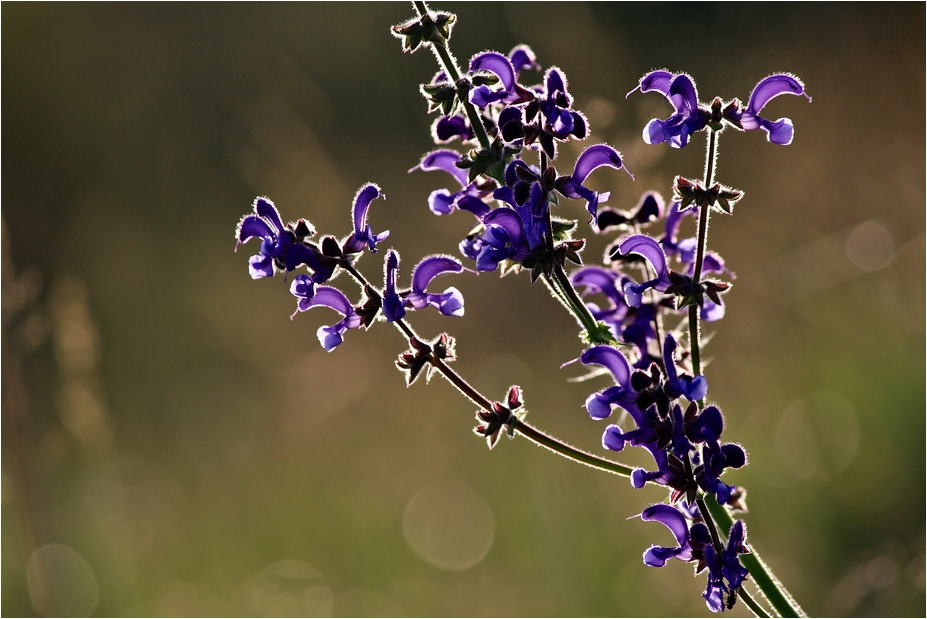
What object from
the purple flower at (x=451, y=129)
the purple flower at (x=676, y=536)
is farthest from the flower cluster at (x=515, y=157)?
the purple flower at (x=676, y=536)

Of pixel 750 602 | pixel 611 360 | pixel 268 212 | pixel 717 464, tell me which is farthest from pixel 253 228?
pixel 750 602

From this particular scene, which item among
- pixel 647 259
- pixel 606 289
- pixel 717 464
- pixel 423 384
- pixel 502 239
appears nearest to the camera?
pixel 717 464

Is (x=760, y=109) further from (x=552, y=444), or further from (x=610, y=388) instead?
(x=552, y=444)

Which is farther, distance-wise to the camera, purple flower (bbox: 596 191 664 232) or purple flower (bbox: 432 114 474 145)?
purple flower (bbox: 596 191 664 232)

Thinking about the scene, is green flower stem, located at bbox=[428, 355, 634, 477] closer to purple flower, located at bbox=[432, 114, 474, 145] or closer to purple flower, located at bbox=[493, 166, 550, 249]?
purple flower, located at bbox=[493, 166, 550, 249]

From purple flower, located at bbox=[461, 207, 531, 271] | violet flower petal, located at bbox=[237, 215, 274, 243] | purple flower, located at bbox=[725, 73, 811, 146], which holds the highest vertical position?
purple flower, located at bbox=[725, 73, 811, 146]

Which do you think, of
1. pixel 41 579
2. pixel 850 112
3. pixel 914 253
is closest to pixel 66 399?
pixel 41 579

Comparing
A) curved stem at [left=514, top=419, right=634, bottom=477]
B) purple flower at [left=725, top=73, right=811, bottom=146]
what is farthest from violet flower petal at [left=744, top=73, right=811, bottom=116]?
curved stem at [left=514, top=419, right=634, bottom=477]
